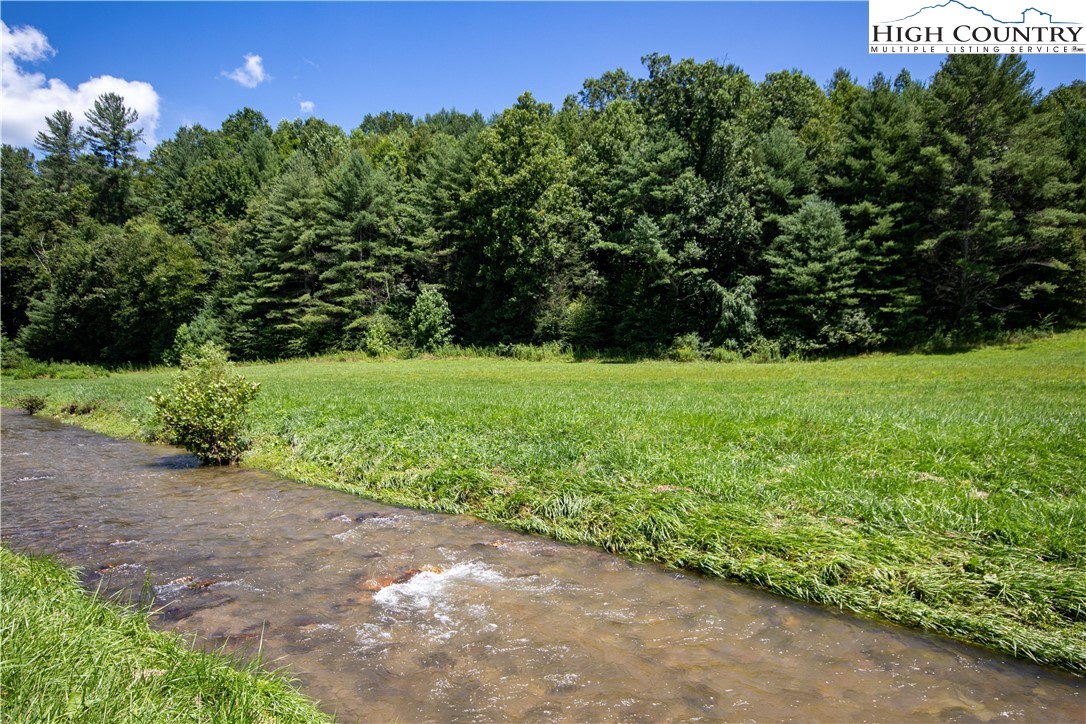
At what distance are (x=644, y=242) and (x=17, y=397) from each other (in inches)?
1218

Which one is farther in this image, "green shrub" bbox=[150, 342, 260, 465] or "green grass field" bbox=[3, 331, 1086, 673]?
"green shrub" bbox=[150, 342, 260, 465]

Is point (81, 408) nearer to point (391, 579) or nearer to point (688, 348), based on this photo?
point (391, 579)

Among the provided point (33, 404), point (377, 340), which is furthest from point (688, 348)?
point (33, 404)

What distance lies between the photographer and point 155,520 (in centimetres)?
804

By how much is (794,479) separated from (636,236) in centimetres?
2807

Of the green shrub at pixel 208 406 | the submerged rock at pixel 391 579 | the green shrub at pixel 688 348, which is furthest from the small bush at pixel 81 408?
the green shrub at pixel 688 348

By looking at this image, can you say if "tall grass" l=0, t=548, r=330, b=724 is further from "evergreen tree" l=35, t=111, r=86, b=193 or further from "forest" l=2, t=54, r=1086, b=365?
"evergreen tree" l=35, t=111, r=86, b=193

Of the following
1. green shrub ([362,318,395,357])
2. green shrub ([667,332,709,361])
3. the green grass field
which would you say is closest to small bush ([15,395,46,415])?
the green grass field

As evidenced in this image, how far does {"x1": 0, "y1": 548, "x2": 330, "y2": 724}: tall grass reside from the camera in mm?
2885

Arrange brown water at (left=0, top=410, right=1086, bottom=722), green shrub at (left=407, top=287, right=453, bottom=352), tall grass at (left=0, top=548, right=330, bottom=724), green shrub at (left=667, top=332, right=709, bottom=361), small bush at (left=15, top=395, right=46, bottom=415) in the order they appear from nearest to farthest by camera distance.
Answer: tall grass at (left=0, top=548, right=330, bottom=724) → brown water at (left=0, top=410, right=1086, bottom=722) → small bush at (left=15, top=395, right=46, bottom=415) → green shrub at (left=667, top=332, right=709, bottom=361) → green shrub at (left=407, top=287, right=453, bottom=352)

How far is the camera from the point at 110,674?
322 cm

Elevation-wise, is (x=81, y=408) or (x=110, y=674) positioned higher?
(x=110, y=674)

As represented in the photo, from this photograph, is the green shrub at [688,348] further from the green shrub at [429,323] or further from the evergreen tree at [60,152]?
the evergreen tree at [60,152]

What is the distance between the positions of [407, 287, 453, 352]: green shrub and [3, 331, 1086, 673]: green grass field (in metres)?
26.4
